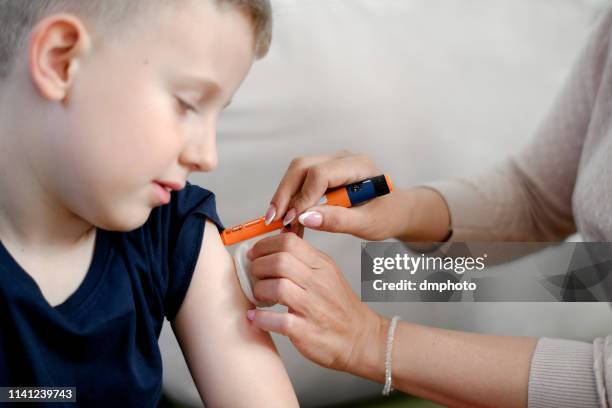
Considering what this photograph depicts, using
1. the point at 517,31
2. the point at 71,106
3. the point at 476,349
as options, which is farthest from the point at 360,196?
the point at 517,31

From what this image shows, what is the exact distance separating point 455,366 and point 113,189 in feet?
1.43

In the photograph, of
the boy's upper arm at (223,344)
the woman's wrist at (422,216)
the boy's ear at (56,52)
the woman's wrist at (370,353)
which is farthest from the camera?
the woman's wrist at (422,216)

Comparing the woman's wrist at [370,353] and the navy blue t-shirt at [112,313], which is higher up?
the navy blue t-shirt at [112,313]

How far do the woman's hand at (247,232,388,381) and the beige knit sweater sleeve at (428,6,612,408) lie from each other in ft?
0.96

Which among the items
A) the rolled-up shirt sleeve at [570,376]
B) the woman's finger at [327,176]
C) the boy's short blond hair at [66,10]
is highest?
the boy's short blond hair at [66,10]

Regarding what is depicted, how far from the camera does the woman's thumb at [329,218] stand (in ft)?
2.45

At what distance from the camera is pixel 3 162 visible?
0.59 m

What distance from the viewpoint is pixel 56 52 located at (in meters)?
0.55

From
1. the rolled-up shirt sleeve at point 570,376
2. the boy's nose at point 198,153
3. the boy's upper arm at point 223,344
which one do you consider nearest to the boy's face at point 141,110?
the boy's nose at point 198,153

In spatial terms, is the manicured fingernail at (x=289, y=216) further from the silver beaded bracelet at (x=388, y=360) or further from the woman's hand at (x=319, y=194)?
the silver beaded bracelet at (x=388, y=360)

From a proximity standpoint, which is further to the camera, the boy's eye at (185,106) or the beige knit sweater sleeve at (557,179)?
the beige knit sweater sleeve at (557,179)

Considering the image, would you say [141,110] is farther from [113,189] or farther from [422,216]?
[422,216]

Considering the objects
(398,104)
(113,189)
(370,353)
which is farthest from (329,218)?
(398,104)

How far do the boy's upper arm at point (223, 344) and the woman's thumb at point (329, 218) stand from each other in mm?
98
